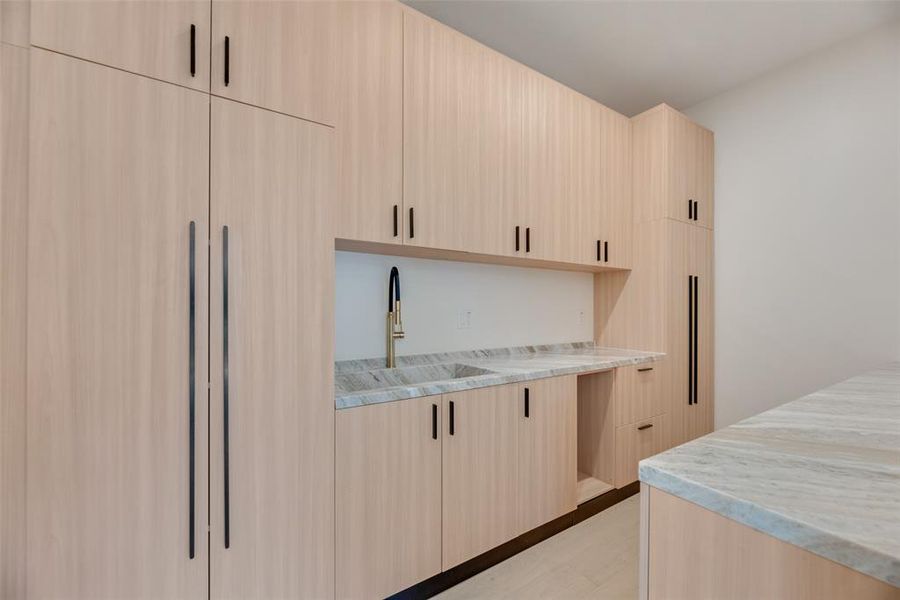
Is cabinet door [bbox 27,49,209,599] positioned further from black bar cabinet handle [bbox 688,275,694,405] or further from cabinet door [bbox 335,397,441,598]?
black bar cabinet handle [bbox 688,275,694,405]

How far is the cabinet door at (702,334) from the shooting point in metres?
2.93

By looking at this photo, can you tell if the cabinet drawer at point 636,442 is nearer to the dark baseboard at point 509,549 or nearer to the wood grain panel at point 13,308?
the dark baseboard at point 509,549

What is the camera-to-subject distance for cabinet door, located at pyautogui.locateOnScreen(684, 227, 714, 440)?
2.93 m

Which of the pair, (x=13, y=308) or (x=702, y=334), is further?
(x=702, y=334)

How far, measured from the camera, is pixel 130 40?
113 cm

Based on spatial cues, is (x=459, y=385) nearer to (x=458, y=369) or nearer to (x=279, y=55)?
(x=458, y=369)

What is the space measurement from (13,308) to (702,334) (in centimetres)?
353

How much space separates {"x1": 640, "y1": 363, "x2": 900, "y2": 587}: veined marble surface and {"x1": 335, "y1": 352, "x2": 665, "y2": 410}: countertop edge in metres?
1.02

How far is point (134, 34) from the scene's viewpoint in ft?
3.75

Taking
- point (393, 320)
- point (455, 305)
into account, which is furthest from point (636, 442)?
point (393, 320)

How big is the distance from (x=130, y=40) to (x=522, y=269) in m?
2.18

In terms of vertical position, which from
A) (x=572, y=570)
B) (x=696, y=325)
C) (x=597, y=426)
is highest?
(x=696, y=325)

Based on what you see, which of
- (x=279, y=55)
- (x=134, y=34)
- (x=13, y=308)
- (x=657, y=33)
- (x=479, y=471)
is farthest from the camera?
(x=657, y=33)

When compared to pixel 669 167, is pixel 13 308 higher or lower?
lower
